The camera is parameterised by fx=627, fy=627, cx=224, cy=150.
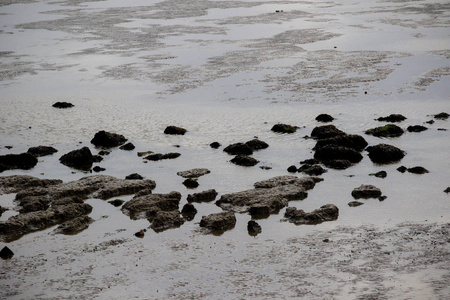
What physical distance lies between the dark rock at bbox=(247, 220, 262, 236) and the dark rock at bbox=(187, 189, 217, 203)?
7.79ft

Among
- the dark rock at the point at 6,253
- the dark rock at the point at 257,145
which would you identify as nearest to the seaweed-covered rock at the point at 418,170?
the dark rock at the point at 257,145

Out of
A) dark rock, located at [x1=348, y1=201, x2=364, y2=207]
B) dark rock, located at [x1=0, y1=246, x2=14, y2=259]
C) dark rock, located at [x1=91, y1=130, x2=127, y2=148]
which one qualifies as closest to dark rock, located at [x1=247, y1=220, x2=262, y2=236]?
dark rock, located at [x1=348, y1=201, x2=364, y2=207]

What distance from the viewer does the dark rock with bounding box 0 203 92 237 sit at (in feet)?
49.6

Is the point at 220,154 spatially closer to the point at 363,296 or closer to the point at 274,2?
the point at 363,296

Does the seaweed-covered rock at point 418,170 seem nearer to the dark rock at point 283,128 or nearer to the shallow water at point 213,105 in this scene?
the shallow water at point 213,105

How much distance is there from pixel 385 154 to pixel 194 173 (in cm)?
594

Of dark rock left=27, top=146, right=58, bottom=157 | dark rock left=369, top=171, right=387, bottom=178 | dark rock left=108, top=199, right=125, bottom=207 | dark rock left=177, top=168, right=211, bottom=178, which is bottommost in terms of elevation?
dark rock left=27, top=146, right=58, bottom=157

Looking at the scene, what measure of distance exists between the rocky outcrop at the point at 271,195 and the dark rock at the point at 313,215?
1.75 ft

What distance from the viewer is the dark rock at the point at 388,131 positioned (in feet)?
71.7

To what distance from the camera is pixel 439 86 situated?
27562 mm

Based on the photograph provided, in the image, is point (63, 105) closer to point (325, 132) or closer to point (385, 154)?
point (325, 132)

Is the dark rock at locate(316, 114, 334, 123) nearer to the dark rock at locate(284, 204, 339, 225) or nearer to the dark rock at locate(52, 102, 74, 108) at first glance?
the dark rock at locate(284, 204, 339, 225)

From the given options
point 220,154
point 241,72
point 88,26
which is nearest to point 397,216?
point 220,154

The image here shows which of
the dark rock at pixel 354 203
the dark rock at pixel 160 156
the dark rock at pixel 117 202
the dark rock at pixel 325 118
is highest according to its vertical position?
the dark rock at pixel 354 203
